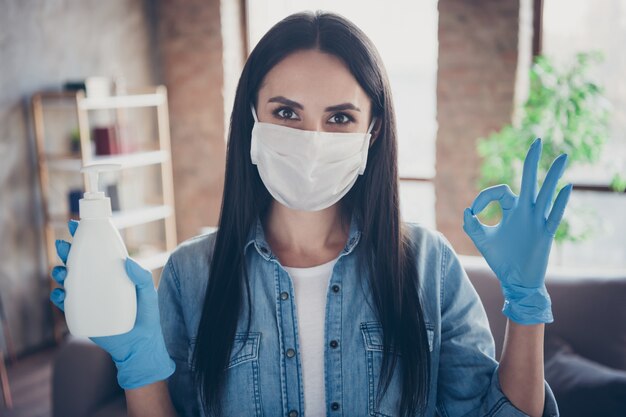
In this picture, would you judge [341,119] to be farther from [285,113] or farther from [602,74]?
[602,74]

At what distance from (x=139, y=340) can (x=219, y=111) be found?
3.57m

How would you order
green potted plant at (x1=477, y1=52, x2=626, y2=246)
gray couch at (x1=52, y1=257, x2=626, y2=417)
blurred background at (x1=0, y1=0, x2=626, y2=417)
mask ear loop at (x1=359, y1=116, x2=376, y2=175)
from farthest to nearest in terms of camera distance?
blurred background at (x1=0, y1=0, x2=626, y2=417), green potted plant at (x1=477, y1=52, x2=626, y2=246), gray couch at (x1=52, y1=257, x2=626, y2=417), mask ear loop at (x1=359, y1=116, x2=376, y2=175)

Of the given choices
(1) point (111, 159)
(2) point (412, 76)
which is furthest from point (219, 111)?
(2) point (412, 76)

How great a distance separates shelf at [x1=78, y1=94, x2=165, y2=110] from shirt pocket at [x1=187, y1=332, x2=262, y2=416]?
266 cm

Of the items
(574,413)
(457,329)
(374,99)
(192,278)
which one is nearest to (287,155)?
(374,99)

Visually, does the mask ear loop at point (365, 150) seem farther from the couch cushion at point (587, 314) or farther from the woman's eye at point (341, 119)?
the couch cushion at point (587, 314)

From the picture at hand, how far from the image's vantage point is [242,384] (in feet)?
3.92

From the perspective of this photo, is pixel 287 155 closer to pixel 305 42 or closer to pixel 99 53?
pixel 305 42

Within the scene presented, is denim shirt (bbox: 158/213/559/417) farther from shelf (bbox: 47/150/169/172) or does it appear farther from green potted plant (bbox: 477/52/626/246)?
shelf (bbox: 47/150/169/172)

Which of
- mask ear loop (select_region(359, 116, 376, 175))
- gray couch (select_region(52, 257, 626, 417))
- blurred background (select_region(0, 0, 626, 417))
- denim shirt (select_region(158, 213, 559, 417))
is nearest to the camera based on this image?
denim shirt (select_region(158, 213, 559, 417))

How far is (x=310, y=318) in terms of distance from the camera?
1.21 meters

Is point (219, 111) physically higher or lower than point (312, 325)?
higher

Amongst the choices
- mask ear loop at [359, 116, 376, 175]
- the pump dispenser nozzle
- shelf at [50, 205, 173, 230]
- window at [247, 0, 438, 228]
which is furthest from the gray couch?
window at [247, 0, 438, 228]

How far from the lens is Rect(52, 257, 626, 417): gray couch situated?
1.59 metres
